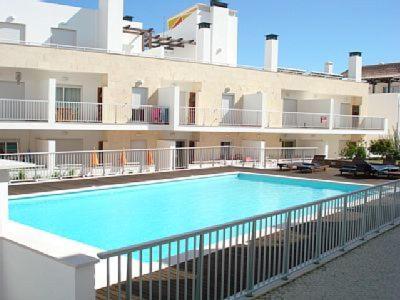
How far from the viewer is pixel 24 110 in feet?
77.6

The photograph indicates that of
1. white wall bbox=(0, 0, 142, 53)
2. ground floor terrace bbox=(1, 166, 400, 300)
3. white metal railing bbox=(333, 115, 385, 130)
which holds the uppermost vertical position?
white wall bbox=(0, 0, 142, 53)

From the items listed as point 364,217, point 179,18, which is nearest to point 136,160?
point 364,217

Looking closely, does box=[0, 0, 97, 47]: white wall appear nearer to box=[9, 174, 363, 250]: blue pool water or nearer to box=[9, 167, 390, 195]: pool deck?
box=[9, 167, 390, 195]: pool deck

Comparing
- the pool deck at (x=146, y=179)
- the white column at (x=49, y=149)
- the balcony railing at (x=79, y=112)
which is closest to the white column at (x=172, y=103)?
the balcony railing at (x=79, y=112)

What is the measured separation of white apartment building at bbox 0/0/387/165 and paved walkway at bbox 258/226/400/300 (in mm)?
16943

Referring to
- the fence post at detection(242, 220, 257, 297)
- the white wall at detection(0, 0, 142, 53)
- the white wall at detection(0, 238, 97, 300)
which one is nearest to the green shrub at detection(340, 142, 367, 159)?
the white wall at detection(0, 0, 142, 53)

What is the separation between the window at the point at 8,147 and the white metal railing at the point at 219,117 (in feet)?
31.0

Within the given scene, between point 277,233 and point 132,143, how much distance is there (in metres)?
21.0

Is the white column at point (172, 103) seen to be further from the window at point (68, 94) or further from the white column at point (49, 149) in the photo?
the white column at point (49, 149)

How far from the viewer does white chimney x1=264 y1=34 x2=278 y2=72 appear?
36.0 m

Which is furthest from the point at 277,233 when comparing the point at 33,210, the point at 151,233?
the point at 33,210

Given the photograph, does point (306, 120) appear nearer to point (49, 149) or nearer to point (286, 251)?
point (49, 149)

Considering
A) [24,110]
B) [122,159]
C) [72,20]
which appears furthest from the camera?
[72,20]

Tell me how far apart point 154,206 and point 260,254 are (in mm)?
9966
